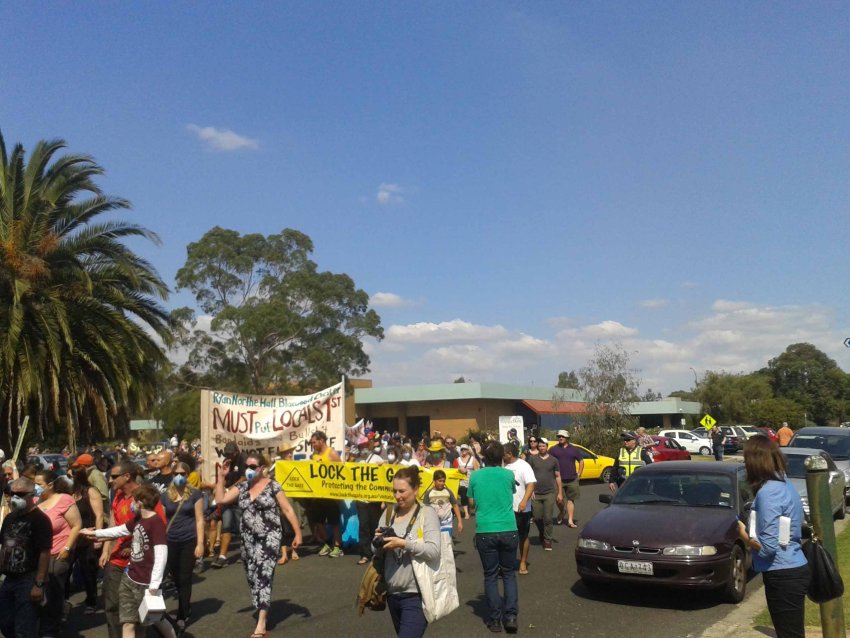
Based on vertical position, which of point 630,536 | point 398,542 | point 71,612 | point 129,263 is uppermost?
point 129,263

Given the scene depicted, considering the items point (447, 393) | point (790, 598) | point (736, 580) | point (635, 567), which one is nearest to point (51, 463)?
point (635, 567)

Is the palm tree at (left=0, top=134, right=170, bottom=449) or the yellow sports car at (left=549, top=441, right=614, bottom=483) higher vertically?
the palm tree at (left=0, top=134, right=170, bottom=449)

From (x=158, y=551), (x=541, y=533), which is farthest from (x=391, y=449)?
(x=158, y=551)

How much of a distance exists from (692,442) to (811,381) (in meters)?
54.3

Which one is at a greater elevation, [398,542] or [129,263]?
[129,263]

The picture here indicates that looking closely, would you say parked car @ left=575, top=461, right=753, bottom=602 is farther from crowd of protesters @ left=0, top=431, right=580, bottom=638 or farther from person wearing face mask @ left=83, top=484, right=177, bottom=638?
person wearing face mask @ left=83, top=484, right=177, bottom=638

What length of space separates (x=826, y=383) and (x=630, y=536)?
8870 centimetres

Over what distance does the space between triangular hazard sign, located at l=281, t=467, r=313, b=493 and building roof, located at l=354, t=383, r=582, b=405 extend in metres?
33.7

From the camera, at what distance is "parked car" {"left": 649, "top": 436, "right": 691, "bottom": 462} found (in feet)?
95.6

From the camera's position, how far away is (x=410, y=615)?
16.7 feet

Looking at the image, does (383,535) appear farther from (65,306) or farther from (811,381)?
(811,381)

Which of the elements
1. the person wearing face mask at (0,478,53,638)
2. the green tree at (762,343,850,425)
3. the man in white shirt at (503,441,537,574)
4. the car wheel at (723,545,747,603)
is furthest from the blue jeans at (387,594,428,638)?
the green tree at (762,343,850,425)

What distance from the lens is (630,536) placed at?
8.41 m

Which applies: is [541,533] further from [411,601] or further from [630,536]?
[411,601]
